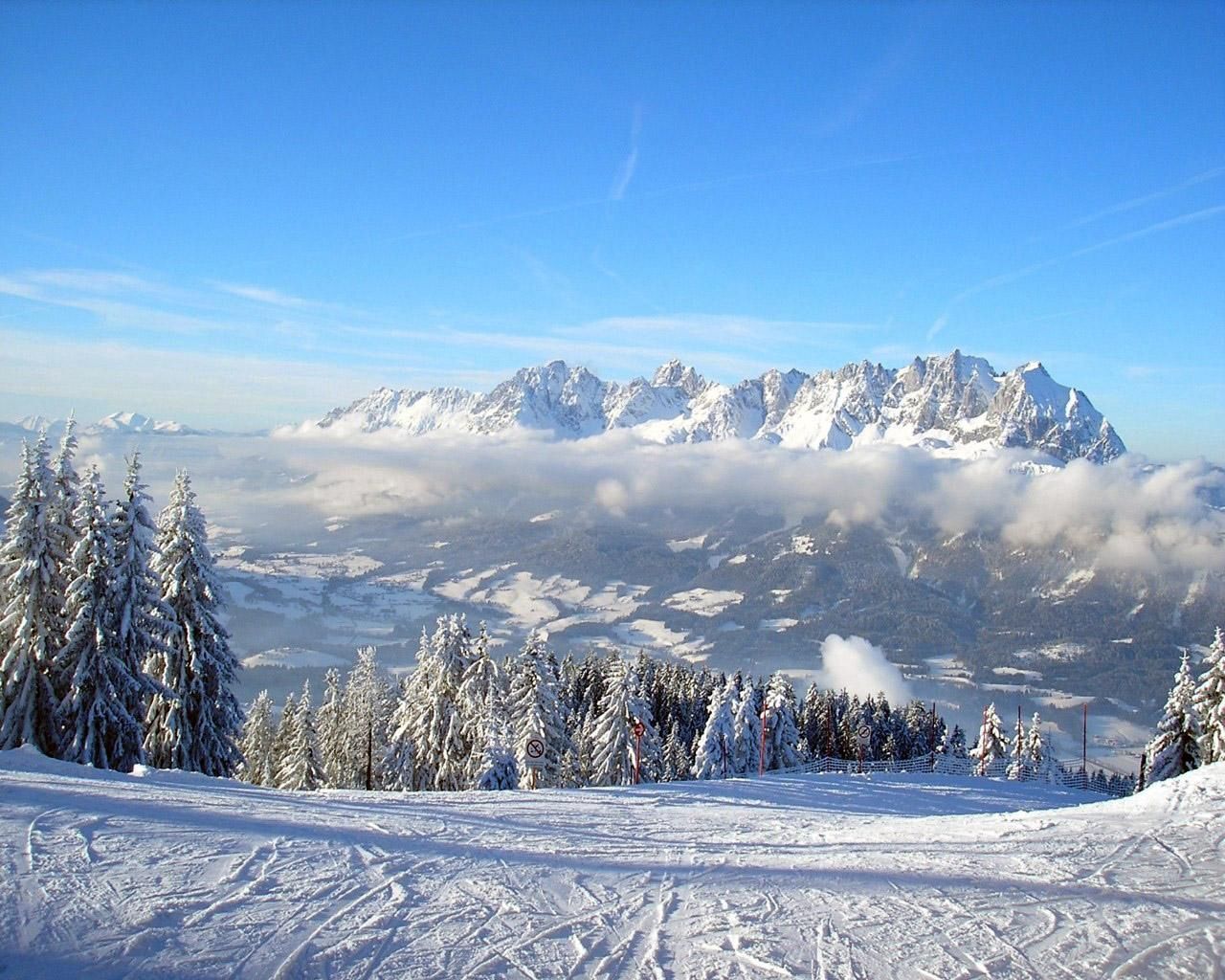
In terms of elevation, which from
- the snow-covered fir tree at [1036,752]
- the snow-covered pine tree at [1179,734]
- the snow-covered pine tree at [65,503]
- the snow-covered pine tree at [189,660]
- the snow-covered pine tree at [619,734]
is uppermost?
the snow-covered pine tree at [65,503]

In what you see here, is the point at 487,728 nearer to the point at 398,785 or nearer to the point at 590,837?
the point at 398,785

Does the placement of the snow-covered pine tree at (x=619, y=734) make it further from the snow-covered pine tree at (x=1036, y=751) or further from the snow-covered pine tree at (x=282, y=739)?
the snow-covered pine tree at (x=1036, y=751)

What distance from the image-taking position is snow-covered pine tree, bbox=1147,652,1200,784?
3681cm

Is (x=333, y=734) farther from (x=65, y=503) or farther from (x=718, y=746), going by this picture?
(x=65, y=503)

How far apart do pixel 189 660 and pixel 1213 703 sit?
4010cm

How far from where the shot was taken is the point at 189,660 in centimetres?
2517

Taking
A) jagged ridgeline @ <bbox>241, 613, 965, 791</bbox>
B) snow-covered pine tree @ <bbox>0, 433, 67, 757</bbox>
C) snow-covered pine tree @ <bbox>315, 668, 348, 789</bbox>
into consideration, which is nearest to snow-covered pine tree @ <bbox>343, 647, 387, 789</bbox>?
jagged ridgeline @ <bbox>241, 613, 965, 791</bbox>

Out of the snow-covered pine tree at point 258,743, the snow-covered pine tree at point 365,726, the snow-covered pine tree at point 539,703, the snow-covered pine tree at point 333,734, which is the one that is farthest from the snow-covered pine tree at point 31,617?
the snow-covered pine tree at point 258,743

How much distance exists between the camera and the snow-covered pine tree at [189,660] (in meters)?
24.9

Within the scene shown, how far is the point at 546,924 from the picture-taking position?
24.3 feet

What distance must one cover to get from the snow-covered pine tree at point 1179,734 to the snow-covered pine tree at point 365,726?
1512 inches

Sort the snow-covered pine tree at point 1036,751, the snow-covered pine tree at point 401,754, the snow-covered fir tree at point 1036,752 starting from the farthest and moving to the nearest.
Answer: the snow-covered pine tree at point 1036,751 < the snow-covered fir tree at point 1036,752 < the snow-covered pine tree at point 401,754

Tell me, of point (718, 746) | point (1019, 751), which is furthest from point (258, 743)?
point (1019, 751)

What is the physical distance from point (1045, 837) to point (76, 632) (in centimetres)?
2384
